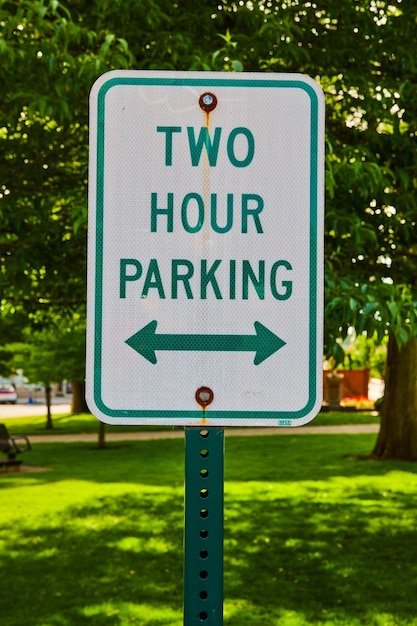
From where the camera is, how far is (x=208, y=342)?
180cm

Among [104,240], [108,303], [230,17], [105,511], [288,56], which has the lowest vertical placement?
[105,511]

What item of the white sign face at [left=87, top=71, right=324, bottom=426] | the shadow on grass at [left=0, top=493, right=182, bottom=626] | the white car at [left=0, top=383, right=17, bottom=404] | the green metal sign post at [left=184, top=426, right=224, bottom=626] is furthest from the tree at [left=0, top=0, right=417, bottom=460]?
the white car at [left=0, top=383, right=17, bottom=404]

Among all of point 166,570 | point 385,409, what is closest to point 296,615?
point 166,570

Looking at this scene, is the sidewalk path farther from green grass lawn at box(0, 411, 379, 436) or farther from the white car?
the white car

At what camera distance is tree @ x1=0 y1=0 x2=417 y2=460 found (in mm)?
5711

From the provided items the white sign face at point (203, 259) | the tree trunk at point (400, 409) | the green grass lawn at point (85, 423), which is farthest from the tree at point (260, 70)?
the green grass lawn at point (85, 423)

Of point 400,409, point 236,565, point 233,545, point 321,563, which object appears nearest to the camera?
point 236,565

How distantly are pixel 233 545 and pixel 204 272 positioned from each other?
939cm

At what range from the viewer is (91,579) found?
29.5 ft

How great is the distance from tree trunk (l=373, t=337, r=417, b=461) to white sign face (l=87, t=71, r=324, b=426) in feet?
60.4

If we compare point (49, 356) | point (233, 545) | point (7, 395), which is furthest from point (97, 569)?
point (7, 395)

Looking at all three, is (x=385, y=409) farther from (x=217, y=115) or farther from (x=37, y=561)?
(x=217, y=115)

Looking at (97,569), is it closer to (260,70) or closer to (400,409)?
(260,70)

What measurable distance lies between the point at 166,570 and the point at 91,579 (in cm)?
80
